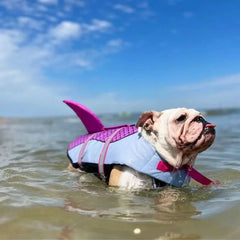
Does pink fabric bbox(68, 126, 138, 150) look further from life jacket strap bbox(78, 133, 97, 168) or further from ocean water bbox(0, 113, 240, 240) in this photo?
ocean water bbox(0, 113, 240, 240)

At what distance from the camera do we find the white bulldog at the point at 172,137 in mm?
4176

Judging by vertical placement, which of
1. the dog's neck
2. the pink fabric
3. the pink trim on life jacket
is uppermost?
the pink fabric

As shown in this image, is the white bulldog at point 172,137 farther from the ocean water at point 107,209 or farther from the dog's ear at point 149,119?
the ocean water at point 107,209

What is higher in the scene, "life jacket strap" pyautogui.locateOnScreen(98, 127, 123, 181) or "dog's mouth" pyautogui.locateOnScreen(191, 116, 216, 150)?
"dog's mouth" pyautogui.locateOnScreen(191, 116, 216, 150)

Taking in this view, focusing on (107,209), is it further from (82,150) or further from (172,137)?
(82,150)

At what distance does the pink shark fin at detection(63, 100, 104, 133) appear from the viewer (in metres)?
5.84

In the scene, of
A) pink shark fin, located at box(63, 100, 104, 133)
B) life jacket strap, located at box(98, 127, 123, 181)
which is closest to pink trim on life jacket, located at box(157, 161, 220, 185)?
life jacket strap, located at box(98, 127, 123, 181)

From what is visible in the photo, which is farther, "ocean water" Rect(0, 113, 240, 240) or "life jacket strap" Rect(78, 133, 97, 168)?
"life jacket strap" Rect(78, 133, 97, 168)

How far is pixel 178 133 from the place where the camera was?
167 inches

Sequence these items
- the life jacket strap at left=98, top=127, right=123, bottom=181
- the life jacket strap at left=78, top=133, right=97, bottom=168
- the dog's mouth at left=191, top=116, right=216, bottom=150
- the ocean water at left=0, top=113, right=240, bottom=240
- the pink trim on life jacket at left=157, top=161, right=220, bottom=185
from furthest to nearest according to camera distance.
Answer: the life jacket strap at left=78, top=133, right=97, bottom=168 < the life jacket strap at left=98, top=127, right=123, bottom=181 < the pink trim on life jacket at left=157, top=161, right=220, bottom=185 < the dog's mouth at left=191, top=116, right=216, bottom=150 < the ocean water at left=0, top=113, right=240, bottom=240

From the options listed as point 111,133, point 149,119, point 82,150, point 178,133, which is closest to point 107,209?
point 178,133

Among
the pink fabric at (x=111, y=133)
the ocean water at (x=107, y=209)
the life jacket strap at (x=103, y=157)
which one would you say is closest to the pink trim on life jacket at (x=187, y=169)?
the ocean water at (x=107, y=209)

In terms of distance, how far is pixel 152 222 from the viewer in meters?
3.24

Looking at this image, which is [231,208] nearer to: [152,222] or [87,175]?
[152,222]
